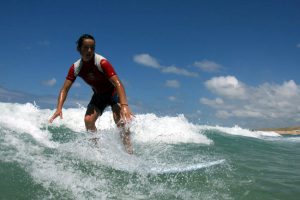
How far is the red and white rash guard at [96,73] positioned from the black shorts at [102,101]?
104 mm

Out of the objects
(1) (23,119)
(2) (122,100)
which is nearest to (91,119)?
(2) (122,100)

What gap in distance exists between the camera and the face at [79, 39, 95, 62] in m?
6.17

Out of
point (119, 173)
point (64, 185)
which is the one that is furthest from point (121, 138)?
point (64, 185)

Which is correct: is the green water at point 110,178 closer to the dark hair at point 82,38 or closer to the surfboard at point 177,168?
the surfboard at point 177,168

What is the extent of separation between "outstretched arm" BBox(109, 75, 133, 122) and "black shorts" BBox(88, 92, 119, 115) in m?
0.81

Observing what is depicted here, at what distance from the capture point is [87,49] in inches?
244

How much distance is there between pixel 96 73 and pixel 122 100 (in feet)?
2.71

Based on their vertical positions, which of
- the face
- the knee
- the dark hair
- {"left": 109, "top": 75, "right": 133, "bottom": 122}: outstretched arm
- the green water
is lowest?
the green water

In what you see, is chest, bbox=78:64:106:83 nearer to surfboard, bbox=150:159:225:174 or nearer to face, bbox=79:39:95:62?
face, bbox=79:39:95:62

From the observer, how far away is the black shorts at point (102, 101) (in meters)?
7.11

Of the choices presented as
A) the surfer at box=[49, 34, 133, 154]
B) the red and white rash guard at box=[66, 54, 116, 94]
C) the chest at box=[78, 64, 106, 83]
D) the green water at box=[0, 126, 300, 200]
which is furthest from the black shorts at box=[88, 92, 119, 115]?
the green water at box=[0, 126, 300, 200]

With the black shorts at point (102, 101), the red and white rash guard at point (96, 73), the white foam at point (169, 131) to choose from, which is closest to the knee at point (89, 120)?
the black shorts at point (102, 101)

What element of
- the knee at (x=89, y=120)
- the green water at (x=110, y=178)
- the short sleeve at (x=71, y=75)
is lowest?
the green water at (x=110, y=178)

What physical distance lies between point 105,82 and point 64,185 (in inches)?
98.4
